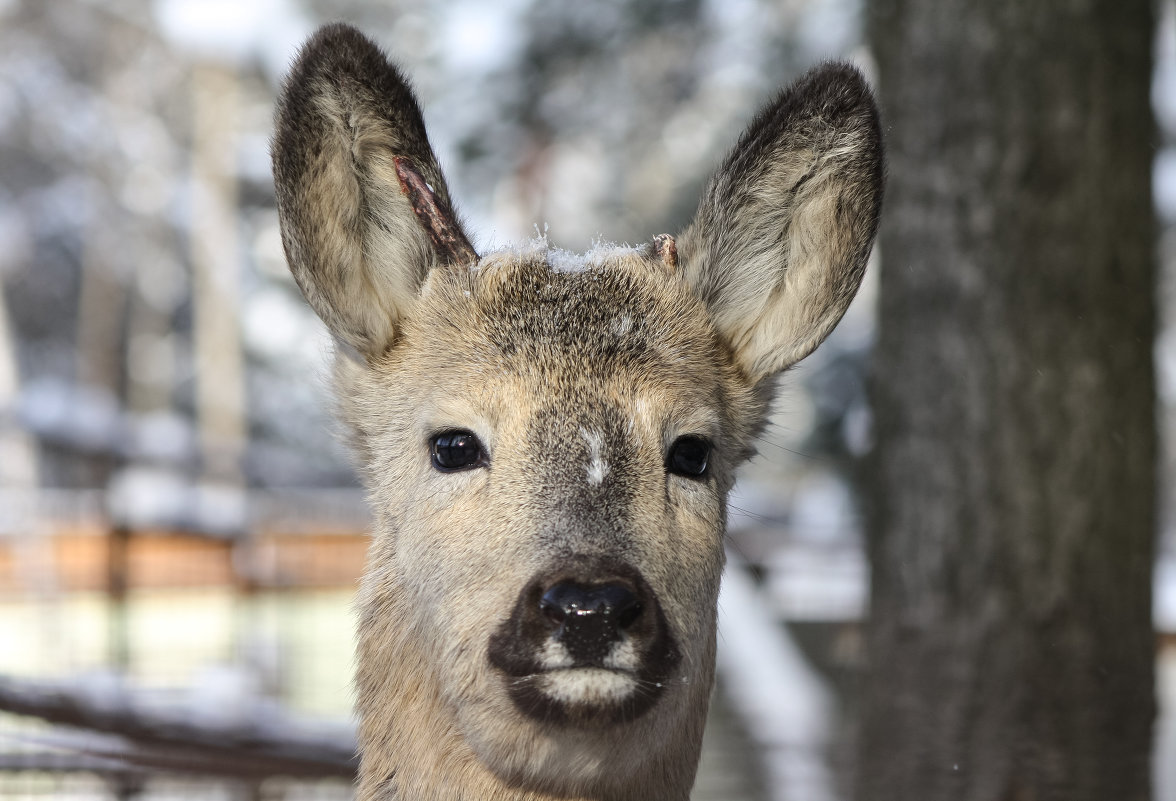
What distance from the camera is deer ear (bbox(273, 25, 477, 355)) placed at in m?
3.00

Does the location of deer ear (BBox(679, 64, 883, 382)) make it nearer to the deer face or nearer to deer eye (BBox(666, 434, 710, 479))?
the deer face

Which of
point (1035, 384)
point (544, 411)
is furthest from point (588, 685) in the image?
point (1035, 384)

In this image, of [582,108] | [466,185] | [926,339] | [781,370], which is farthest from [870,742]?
[582,108]

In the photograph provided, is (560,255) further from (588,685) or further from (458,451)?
(588,685)

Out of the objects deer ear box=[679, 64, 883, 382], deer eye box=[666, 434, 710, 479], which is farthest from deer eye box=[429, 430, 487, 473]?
deer ear box=[679, 64, 883, 382]

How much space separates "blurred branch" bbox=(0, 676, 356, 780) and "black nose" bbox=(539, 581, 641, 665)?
256 cm

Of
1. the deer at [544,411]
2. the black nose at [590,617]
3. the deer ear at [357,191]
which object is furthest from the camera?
the deer ear at [357,191]

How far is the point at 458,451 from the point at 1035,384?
2.58m

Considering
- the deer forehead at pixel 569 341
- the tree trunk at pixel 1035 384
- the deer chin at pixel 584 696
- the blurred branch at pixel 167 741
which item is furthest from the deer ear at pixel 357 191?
the tree trunk at pixel 1035 384

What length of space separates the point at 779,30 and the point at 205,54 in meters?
16.5

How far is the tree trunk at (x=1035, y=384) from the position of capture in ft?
15.0

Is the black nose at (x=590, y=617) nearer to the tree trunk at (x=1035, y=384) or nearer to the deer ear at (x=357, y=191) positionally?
the deer ear at (x=357, y=191)

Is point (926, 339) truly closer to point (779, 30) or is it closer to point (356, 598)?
point (356, 598)

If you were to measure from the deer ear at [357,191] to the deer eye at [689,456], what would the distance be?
0.79m
